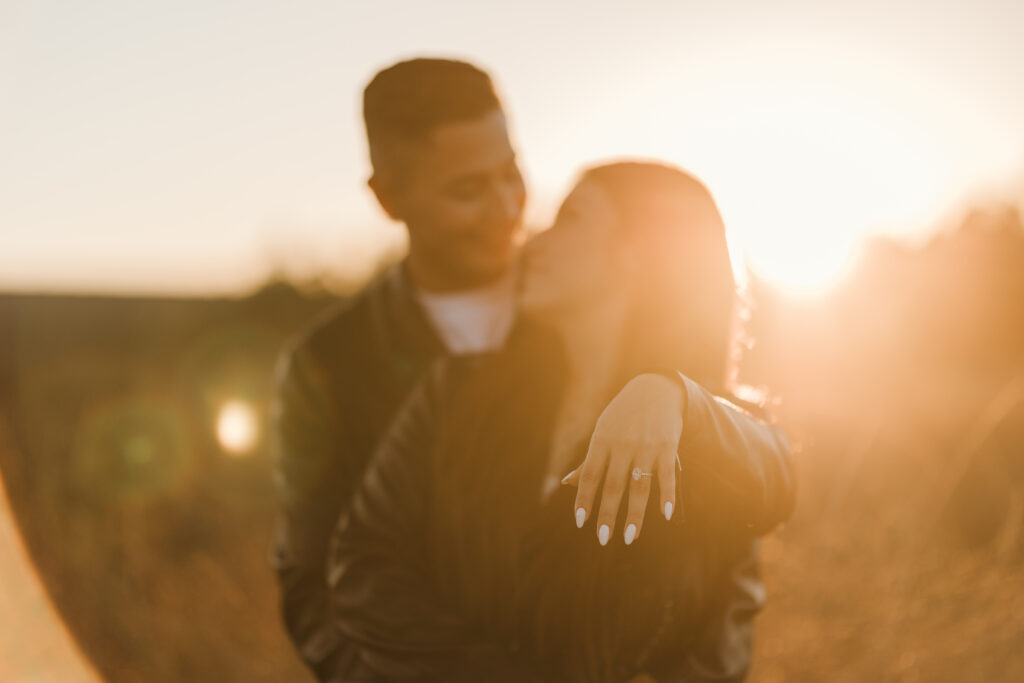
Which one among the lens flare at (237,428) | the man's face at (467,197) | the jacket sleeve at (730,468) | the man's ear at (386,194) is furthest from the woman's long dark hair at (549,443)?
the lens flare at (237,428)

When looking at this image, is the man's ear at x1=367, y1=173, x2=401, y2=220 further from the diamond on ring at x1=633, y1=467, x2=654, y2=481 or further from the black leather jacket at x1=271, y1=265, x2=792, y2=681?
the diamond on ring at x1=633, y1=467, x2=654, y2=481

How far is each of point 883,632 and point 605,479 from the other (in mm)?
4097

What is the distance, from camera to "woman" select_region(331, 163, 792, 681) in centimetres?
166

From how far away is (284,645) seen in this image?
504 centimetres

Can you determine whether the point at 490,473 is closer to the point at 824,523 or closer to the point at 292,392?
the point at 292,392

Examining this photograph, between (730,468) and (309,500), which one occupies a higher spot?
(730,468)

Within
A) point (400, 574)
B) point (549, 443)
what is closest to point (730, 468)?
point (549, 443)

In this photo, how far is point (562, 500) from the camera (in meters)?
1.67

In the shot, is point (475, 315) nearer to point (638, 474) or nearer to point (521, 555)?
point (521, 555)

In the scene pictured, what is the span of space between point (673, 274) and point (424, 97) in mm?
893

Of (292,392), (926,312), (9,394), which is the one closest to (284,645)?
(292,392)

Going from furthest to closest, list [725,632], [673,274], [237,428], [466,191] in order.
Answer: [237,428], [466,191], [725,632], [673,274]

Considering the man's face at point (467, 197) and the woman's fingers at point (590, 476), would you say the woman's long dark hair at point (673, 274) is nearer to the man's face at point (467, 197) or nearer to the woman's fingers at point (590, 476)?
the man's face at point (467, 197)

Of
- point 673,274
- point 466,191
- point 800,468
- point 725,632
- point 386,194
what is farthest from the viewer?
point 800,468
